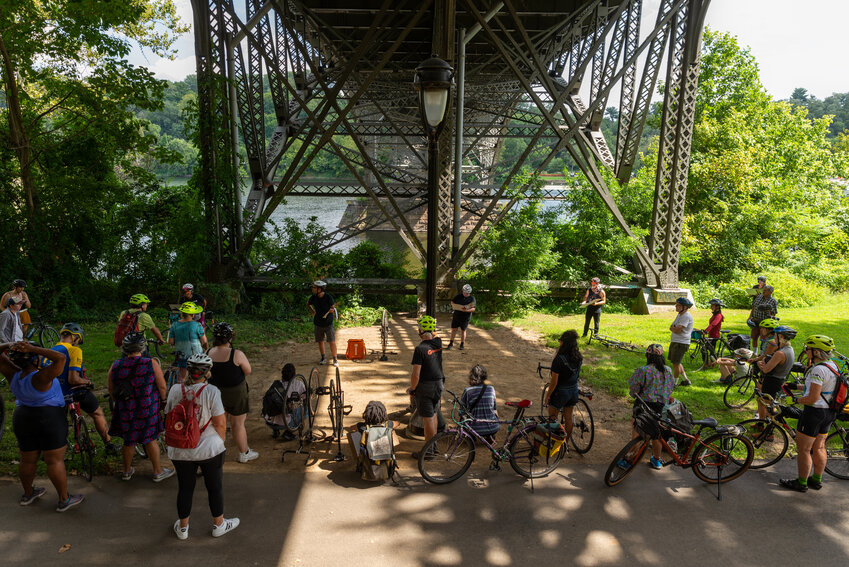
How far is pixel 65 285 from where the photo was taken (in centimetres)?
1290

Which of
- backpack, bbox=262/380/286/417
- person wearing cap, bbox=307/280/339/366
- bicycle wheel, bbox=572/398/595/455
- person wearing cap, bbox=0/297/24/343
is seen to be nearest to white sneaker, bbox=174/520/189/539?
backpack, bbox=262/380/286/417

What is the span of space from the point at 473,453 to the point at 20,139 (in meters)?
12.6

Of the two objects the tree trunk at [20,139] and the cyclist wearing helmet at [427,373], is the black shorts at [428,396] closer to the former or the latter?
the cyclist wearing helmet at [427,373]

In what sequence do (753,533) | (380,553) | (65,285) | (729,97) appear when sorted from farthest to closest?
(729,97) < (65,285) < (753,533) < (380,553)

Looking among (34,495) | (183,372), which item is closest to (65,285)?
(34,495)

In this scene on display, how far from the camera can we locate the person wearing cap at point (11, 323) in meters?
7.70

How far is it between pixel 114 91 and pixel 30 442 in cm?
1078

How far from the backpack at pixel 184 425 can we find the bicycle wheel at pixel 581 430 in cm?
409

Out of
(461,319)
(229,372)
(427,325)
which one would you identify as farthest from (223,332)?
(461,319)

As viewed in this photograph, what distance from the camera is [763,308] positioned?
30.8ft

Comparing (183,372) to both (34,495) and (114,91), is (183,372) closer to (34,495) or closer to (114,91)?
(34,495)

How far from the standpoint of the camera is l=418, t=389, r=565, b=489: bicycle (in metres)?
5.70

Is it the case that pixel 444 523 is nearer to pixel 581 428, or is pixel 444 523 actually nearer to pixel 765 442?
pixel 581 428

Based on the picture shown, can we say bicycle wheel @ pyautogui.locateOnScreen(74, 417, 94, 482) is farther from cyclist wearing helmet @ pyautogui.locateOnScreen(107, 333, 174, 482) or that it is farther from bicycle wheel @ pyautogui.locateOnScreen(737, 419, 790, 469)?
bicycle wheel @ pyautogui.locateOnScreen(737, 419, 790, 469)
